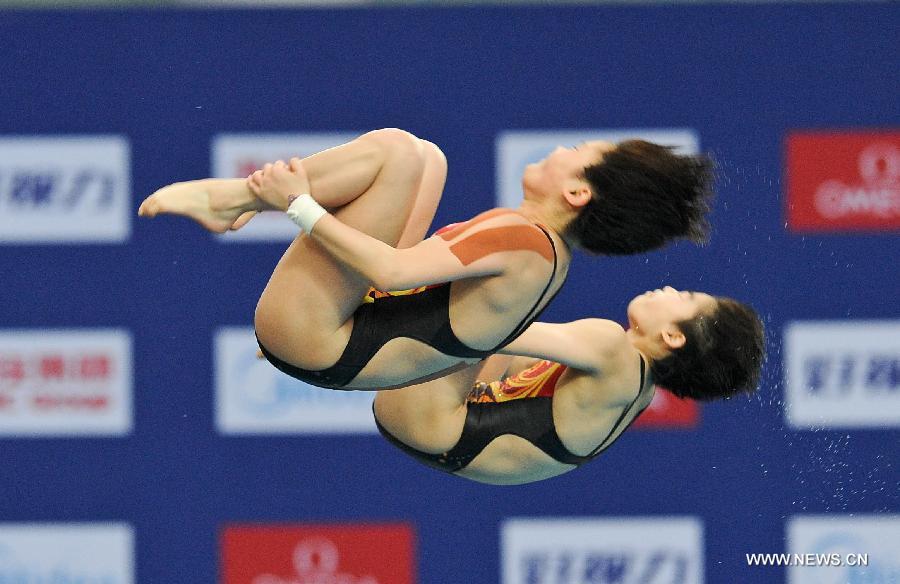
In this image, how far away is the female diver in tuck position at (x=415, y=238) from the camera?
346 centimetres

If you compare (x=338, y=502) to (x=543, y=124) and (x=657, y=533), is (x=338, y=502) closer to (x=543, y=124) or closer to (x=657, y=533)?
(x=657, y=533)

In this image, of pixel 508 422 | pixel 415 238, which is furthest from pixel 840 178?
pixel 415 238

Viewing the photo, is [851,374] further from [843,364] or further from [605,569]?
[605,569]

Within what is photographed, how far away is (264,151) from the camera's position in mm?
5734

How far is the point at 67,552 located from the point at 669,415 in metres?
2.47

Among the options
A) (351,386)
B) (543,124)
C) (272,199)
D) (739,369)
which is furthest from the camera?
(543,124)

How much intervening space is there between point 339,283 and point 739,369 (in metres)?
1.29

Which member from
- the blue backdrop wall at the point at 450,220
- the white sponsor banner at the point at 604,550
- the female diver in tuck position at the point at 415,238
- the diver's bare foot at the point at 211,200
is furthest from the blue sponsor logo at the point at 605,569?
the diver's bare foot at the point at 211,200

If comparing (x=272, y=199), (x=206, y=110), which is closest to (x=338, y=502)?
(x=206, y=110)

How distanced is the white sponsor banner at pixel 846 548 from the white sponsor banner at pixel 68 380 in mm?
2717

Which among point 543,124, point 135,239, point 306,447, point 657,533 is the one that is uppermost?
point 543,124

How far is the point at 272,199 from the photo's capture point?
3.47m

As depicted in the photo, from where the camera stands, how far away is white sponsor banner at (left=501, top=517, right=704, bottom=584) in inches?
230

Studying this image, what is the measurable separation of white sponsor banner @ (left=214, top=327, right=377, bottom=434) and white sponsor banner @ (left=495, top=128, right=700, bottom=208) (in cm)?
103
